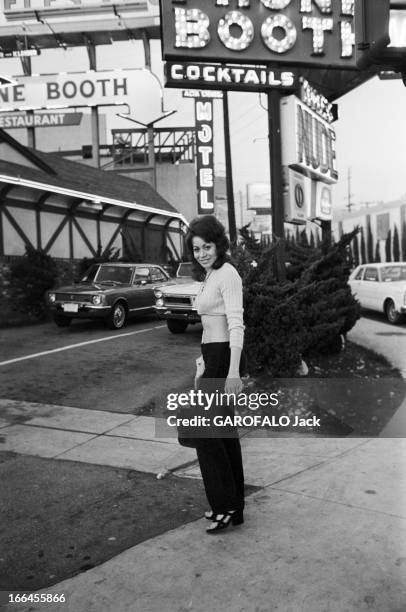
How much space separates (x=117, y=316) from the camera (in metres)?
13.1

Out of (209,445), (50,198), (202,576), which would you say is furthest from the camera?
(50,198)

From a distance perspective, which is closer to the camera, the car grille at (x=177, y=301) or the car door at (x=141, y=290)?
the car grille at (x=177, y=301)

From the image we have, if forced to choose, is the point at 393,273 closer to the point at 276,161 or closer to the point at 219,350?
the point at 276,161

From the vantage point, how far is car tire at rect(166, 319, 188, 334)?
A: 12141mm

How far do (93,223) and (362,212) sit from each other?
44.6ft

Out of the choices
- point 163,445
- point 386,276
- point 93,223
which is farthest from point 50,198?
point 163,445

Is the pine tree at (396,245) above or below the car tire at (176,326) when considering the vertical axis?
above

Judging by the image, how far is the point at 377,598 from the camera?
8.66 ft

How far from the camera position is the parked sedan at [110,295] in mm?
12633

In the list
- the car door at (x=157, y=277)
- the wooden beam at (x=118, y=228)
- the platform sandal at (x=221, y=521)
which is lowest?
the platform sandal at (x=221, y=521)

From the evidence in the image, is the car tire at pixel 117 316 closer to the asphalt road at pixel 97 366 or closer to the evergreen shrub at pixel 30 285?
the asphalt road at pixel 97 366

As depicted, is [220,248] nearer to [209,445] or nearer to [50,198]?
[209,445]

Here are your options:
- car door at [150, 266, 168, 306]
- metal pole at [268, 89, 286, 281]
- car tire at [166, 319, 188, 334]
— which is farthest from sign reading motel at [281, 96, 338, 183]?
car door at [150, 266, 168, 306]

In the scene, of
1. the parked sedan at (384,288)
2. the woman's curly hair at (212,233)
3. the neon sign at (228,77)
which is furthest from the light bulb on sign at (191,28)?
the parked sedan at (384,288)
